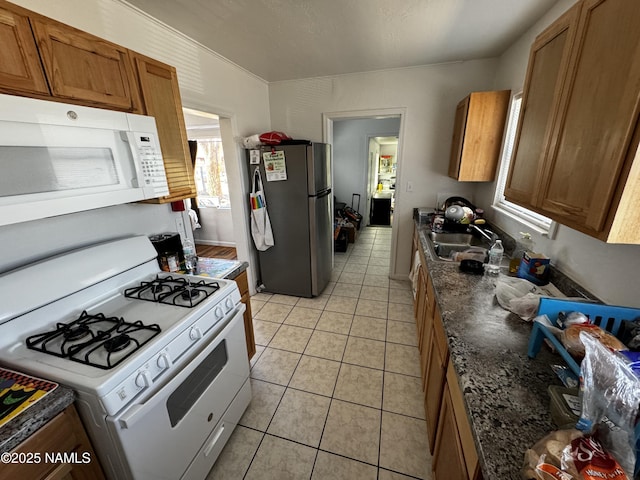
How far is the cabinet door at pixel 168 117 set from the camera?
1343 mm

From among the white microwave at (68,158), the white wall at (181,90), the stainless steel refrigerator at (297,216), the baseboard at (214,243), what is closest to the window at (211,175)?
the baseboard at (214,243)

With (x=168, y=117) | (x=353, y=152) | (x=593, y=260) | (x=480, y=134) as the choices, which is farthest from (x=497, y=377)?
(x=353, y=152)

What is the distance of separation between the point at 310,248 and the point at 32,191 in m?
2.14

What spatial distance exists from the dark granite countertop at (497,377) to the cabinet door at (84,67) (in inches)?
71.0

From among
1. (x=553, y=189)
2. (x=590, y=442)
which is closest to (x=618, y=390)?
(x=590, y=442)

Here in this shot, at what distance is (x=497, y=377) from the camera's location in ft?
2.79

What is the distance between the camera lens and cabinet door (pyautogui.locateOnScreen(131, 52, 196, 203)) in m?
1.34

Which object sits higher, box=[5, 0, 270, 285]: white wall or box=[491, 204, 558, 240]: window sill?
box=[5, 0, 270, 285]: white wall

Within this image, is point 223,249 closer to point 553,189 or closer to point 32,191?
point 32,191

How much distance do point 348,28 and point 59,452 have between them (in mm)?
2620

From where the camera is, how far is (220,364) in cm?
135

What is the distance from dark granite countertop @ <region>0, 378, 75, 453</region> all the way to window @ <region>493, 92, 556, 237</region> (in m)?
2.30

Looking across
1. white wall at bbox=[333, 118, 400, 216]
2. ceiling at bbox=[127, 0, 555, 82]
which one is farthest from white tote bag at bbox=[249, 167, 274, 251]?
white wall at bbox=[333, 118, 400, 216]

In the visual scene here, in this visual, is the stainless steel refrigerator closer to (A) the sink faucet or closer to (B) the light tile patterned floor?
(B) the light tile patterned floor
